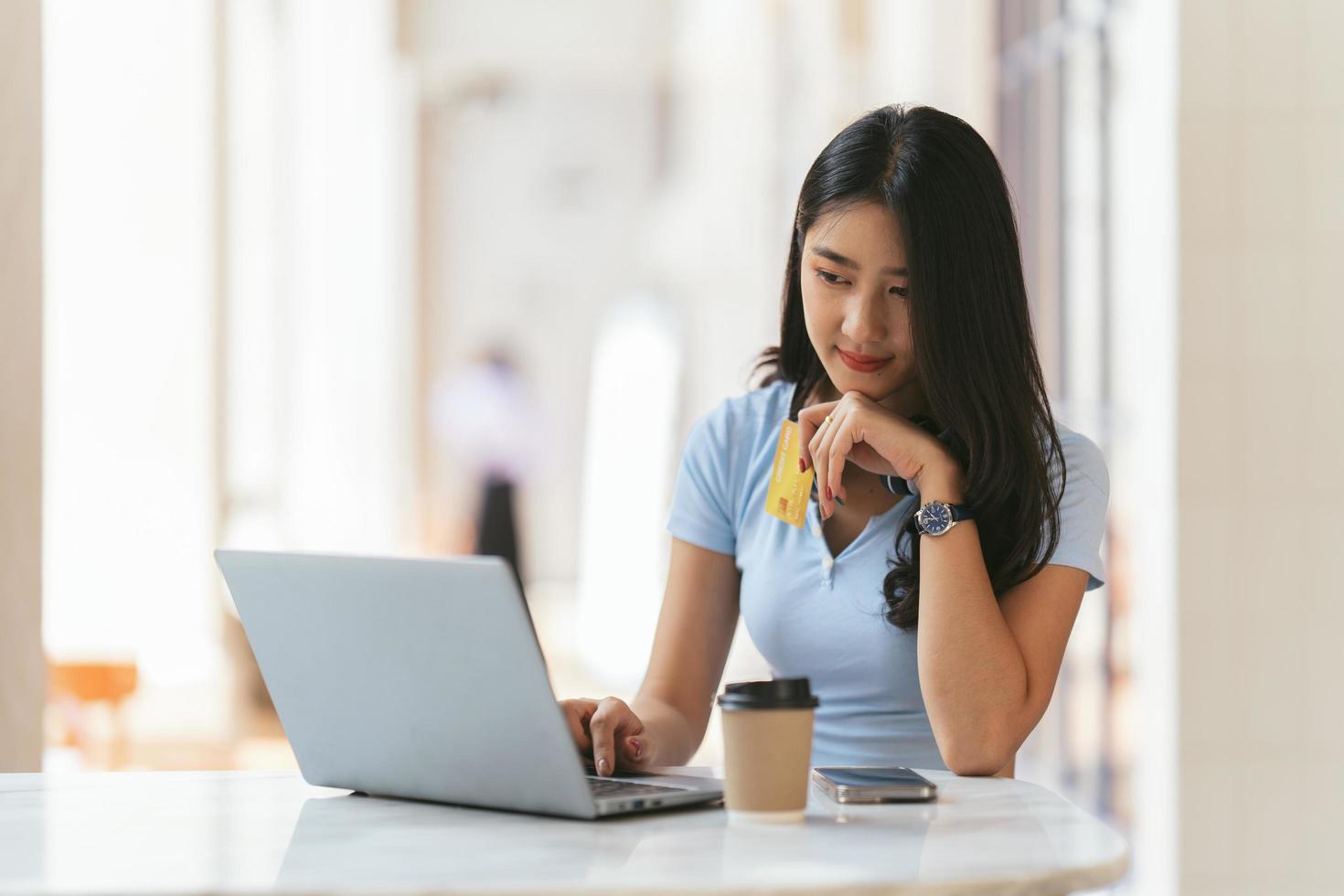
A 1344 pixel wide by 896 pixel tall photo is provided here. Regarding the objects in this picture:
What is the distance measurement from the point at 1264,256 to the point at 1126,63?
2.68ft

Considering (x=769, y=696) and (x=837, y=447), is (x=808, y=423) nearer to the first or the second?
(x=837, y=447)

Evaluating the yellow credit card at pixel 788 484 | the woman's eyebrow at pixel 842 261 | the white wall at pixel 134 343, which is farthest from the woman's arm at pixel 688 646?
the white wall at pixel 134 343

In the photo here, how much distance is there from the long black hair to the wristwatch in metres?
0.03

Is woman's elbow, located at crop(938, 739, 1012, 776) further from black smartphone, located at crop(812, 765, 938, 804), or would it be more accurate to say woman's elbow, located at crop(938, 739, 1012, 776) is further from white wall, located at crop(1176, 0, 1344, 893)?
white wall, located at crop(1176, 0, 1344, 893)

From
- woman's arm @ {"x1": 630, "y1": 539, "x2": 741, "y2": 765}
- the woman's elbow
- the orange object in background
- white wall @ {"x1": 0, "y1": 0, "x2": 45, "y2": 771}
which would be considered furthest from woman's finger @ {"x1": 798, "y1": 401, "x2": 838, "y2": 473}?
the orange object in background

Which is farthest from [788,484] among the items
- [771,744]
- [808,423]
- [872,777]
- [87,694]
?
[87,694]

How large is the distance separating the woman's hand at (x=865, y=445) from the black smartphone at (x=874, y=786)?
1.19ft

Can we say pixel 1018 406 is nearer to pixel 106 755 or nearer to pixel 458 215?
pixel 106 755

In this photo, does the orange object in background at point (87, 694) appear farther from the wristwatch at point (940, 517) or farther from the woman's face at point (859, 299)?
the wristwatch at point (940, 517)

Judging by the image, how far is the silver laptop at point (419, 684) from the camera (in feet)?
3.25

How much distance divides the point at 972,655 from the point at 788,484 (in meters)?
0.28

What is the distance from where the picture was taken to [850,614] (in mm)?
1555

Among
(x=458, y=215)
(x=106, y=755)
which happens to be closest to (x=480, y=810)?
(x=106, y=755)

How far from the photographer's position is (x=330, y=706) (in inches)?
44.3
